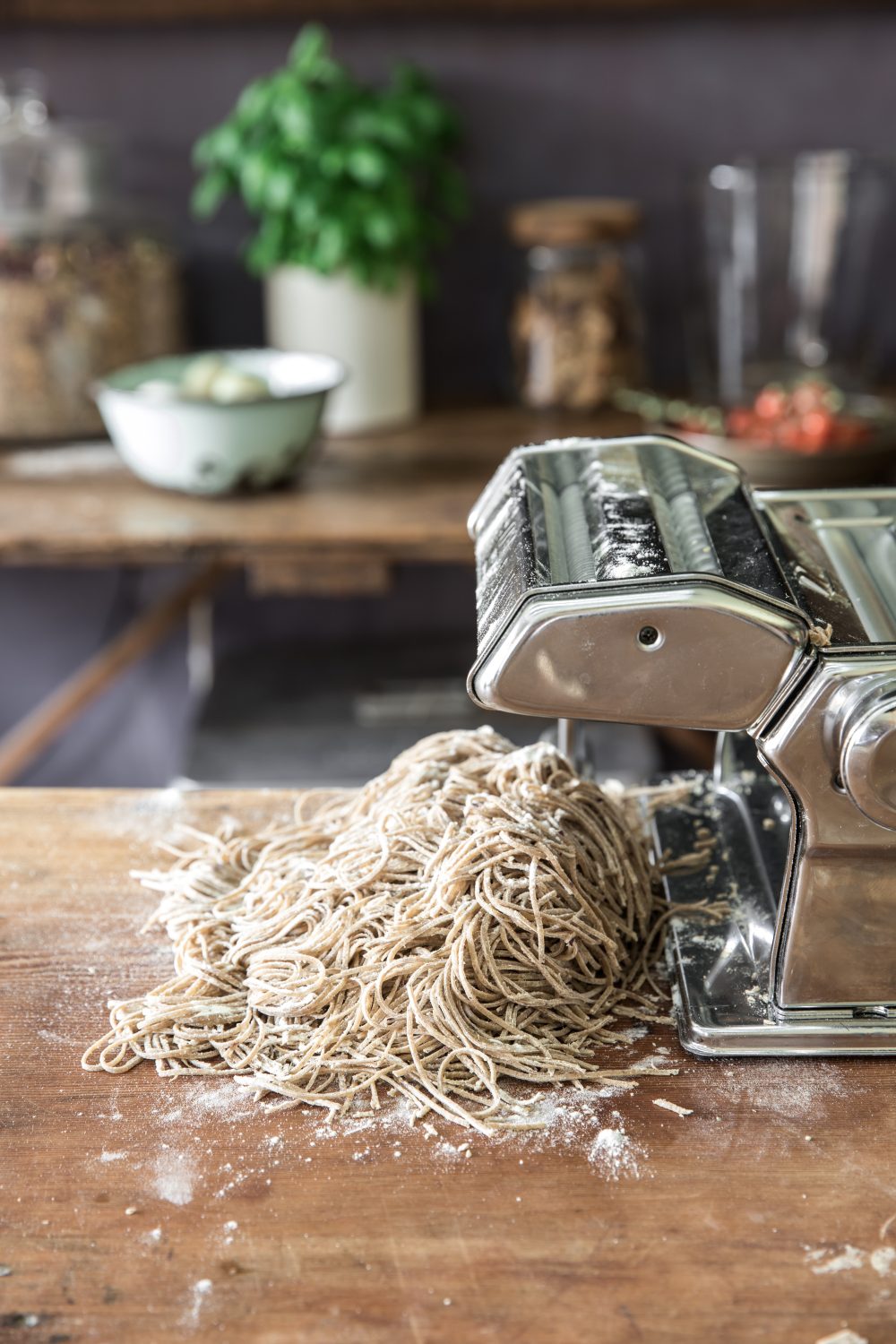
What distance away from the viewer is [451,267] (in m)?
2.48

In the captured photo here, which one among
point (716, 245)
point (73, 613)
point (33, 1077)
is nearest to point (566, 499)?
point (33, 1077)

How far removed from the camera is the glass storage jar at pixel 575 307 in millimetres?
2168

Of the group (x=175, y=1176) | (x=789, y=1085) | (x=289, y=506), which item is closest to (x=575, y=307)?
(x=289, y=506)

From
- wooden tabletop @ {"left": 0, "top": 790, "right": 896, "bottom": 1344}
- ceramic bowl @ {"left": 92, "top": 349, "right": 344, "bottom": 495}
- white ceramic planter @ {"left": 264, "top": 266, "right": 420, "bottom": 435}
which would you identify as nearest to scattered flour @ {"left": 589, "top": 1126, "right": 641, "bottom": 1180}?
wooden tabletop @ {"left": 0, "top": 790, "right": 896, "bottom": 1344}

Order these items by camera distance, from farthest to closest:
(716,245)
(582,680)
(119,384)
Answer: (716,245) → (119,384) → (582,680)

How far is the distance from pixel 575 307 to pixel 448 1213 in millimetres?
1685

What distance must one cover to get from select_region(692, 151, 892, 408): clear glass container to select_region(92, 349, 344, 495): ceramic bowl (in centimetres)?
67

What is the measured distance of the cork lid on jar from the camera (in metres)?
2.15

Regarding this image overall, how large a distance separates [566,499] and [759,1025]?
386mm

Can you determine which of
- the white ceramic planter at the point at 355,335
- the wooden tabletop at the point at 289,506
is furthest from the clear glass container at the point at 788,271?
the white ceramic planter at the point at 355,335

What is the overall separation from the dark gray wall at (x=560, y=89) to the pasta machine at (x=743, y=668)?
137 cm

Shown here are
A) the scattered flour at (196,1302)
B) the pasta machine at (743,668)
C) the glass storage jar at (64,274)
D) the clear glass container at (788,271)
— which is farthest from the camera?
the clear glass container at (788,271)

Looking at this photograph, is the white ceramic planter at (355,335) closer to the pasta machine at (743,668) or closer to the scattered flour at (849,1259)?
the pasta machine at (743,668)

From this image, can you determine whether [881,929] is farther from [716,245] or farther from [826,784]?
[716,245]
